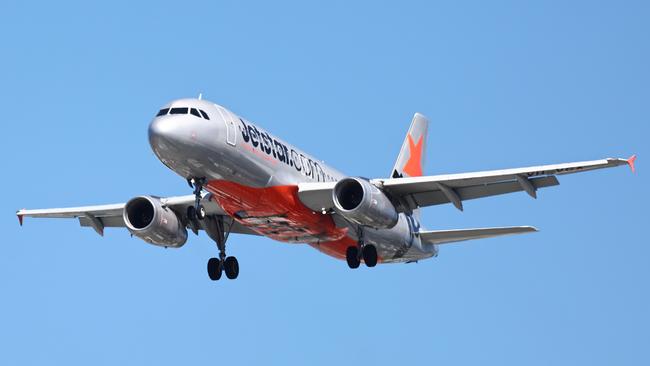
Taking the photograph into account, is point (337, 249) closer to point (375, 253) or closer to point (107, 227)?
point (375, 253)

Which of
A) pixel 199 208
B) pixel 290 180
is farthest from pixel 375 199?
pixel 199 208

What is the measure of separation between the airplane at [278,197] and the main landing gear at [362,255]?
0.04 m

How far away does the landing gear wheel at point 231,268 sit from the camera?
44625mm

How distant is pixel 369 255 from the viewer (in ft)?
141

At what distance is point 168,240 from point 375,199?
8490 millimetres

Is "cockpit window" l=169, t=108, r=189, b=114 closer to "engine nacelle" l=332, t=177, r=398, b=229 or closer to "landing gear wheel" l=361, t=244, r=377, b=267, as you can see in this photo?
"engine nacelle" l=332, t=177, r=398, b=229

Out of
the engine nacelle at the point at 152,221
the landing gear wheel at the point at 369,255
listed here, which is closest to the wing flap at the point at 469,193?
the landing gear wheel at the point at 369,255

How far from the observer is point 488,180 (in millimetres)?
39969

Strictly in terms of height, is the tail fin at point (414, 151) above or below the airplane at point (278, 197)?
above

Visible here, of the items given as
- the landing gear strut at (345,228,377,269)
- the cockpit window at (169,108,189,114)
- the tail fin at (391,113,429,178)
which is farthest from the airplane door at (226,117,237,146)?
the tail fin at (391,113,429,178)

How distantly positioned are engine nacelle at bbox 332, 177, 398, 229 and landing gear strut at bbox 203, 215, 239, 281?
6110 millimetres

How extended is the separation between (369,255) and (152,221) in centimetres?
793

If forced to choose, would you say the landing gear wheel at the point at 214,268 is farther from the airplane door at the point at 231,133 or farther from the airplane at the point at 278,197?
the airplane door at the point at 231,133

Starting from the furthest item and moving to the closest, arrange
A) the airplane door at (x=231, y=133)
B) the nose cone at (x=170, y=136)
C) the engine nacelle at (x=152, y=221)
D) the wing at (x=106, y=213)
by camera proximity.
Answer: the wing at (x=106, y=213) < the engine nacelle at (x=152, y=221) < the airplane door at (x=231, y=133) < the nose cone at (x=170, y=136)
